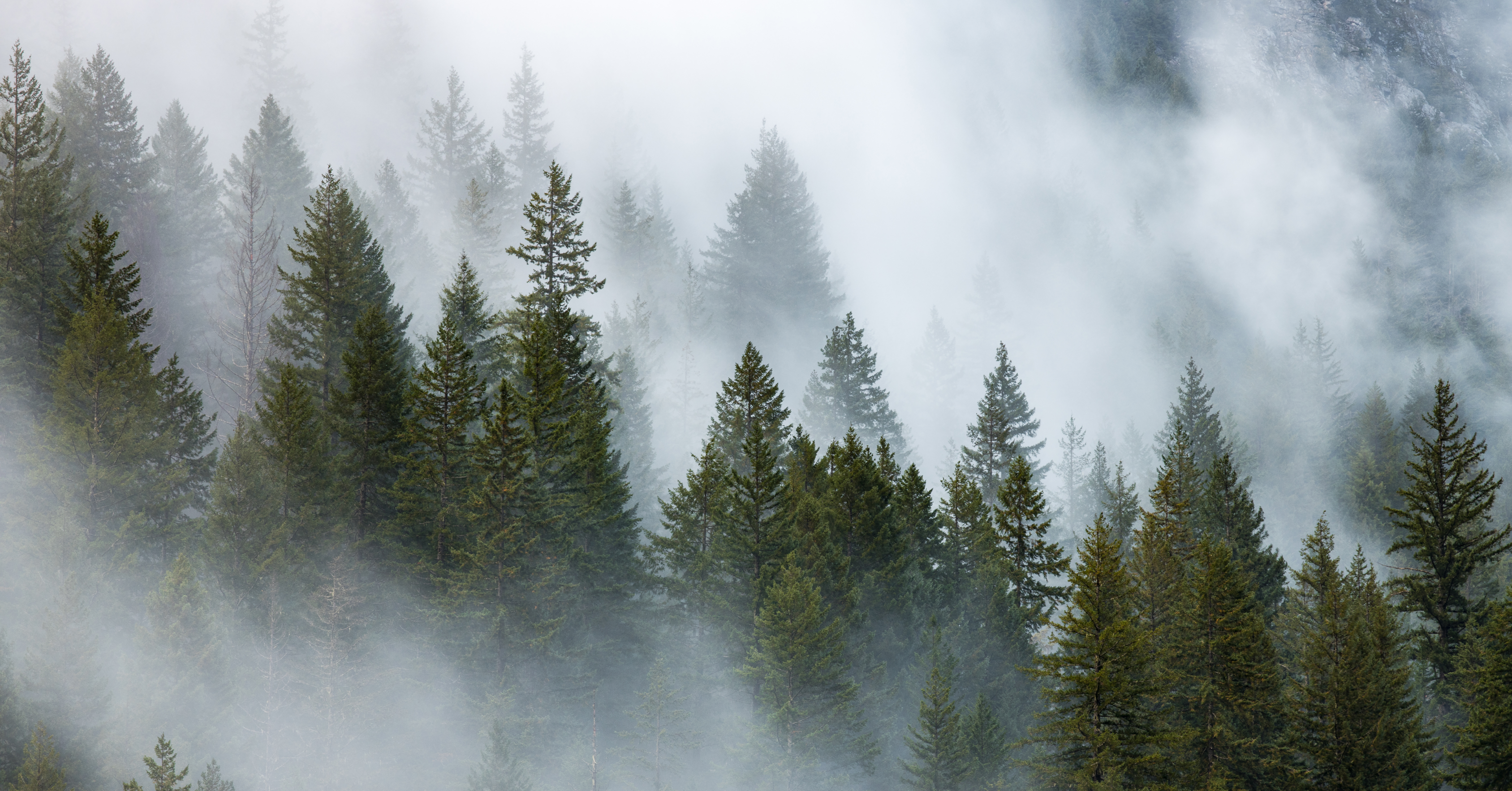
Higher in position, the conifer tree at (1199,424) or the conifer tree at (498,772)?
A: the conifer tree at (1199,424)

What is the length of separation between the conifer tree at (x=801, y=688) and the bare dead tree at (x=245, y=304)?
68.5 ft

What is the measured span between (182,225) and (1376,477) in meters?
81.7

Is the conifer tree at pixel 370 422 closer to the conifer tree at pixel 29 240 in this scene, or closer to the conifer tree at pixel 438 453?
the conifer tree at pixel 438 453

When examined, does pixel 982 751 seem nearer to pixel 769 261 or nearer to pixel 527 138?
pixel 769 261

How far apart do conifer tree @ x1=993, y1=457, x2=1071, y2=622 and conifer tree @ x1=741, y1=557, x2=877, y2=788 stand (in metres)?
8.63

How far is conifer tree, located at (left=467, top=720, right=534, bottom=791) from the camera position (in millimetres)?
33875

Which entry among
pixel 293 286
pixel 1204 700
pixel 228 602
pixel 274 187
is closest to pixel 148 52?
pixel 274 187

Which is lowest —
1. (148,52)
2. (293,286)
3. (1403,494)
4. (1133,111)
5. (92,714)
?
(92,714)

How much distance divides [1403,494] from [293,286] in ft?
145

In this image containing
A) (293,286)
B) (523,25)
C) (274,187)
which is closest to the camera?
(293,286)

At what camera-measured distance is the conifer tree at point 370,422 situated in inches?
1459

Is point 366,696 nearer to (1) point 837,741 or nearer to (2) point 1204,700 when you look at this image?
(1) point 837,741

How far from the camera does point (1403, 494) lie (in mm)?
40719

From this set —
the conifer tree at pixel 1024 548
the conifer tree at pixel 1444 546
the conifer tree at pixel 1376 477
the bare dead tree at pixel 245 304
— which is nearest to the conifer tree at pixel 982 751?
the conifer tree at pixel 1024 548
